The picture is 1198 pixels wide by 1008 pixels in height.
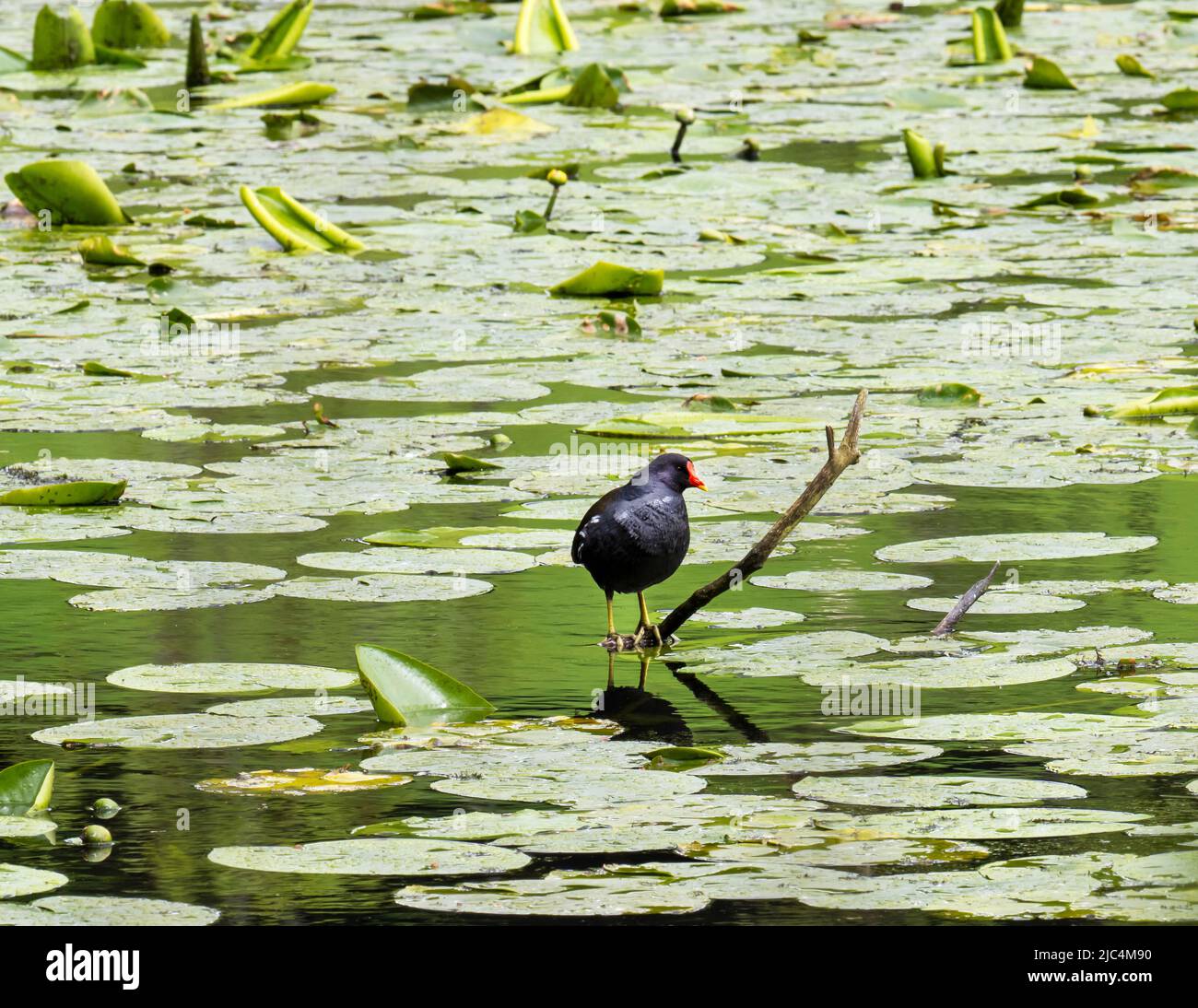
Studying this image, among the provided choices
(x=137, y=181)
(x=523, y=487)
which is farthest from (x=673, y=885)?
(x=137, y=181)

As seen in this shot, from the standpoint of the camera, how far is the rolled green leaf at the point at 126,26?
14125mm

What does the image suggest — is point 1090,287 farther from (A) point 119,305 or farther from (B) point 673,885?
(B) point 673,885

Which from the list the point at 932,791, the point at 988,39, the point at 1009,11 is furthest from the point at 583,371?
the point at 1009,11

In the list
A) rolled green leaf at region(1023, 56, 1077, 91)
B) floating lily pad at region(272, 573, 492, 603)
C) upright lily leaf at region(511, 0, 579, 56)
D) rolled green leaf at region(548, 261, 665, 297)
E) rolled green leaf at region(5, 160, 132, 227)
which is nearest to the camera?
floating lily pad at region(272, 573, 492, 603)

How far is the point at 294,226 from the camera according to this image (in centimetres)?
929

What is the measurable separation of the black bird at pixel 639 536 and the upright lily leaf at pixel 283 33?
9.03 metres

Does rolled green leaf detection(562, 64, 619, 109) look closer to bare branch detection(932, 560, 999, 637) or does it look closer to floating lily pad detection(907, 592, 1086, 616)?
floating lily pad detection(907, 592, 1086, 616)

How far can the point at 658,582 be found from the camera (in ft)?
16.8

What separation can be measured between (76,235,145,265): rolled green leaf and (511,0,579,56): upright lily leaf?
5.32 meters

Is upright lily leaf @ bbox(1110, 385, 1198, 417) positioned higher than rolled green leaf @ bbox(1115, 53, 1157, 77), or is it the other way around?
rolled green leaf @ bbox(1115, 53, 1157, 77)

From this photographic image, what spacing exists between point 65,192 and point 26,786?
244 inches

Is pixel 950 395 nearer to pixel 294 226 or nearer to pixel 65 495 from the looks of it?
pixel 65 495

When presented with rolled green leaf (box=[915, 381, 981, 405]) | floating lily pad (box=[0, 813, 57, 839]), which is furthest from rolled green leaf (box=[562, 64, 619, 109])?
floating lily pad (box=[0, 813, 57, 839])

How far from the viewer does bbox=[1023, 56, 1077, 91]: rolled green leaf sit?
41.7 ft
